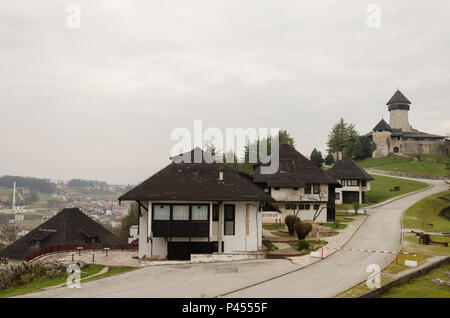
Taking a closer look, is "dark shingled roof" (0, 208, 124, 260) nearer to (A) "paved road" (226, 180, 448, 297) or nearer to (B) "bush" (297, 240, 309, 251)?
(B) "bush" (297, 240, 309, 251)

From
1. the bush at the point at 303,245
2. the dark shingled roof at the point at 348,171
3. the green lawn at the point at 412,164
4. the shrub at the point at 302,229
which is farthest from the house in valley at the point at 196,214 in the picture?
the green lawn at the point at 412,164

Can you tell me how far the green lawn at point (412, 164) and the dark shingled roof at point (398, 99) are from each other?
2362 centimetres

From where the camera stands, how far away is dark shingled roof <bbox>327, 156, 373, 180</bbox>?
5862 cm

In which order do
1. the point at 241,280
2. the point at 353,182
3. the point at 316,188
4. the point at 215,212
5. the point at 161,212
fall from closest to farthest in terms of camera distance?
the point at 241,280 < the point at 161,212 < the point at 215,212 < the point at 316,188 < the point at 353,182

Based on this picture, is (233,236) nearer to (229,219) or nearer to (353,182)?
(229,219)

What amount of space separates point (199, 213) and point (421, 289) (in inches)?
551

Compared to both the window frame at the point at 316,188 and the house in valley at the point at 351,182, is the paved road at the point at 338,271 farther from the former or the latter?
the house in valley at the point at 351,182

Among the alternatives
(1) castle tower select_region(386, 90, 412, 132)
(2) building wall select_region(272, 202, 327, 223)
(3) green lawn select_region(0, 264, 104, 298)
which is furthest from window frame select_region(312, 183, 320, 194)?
(1) castle tower select_region(386, 90, 412, 132)

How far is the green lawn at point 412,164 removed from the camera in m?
82.3

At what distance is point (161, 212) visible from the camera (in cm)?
2414

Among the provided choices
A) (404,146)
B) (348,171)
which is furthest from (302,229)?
(404,146)
